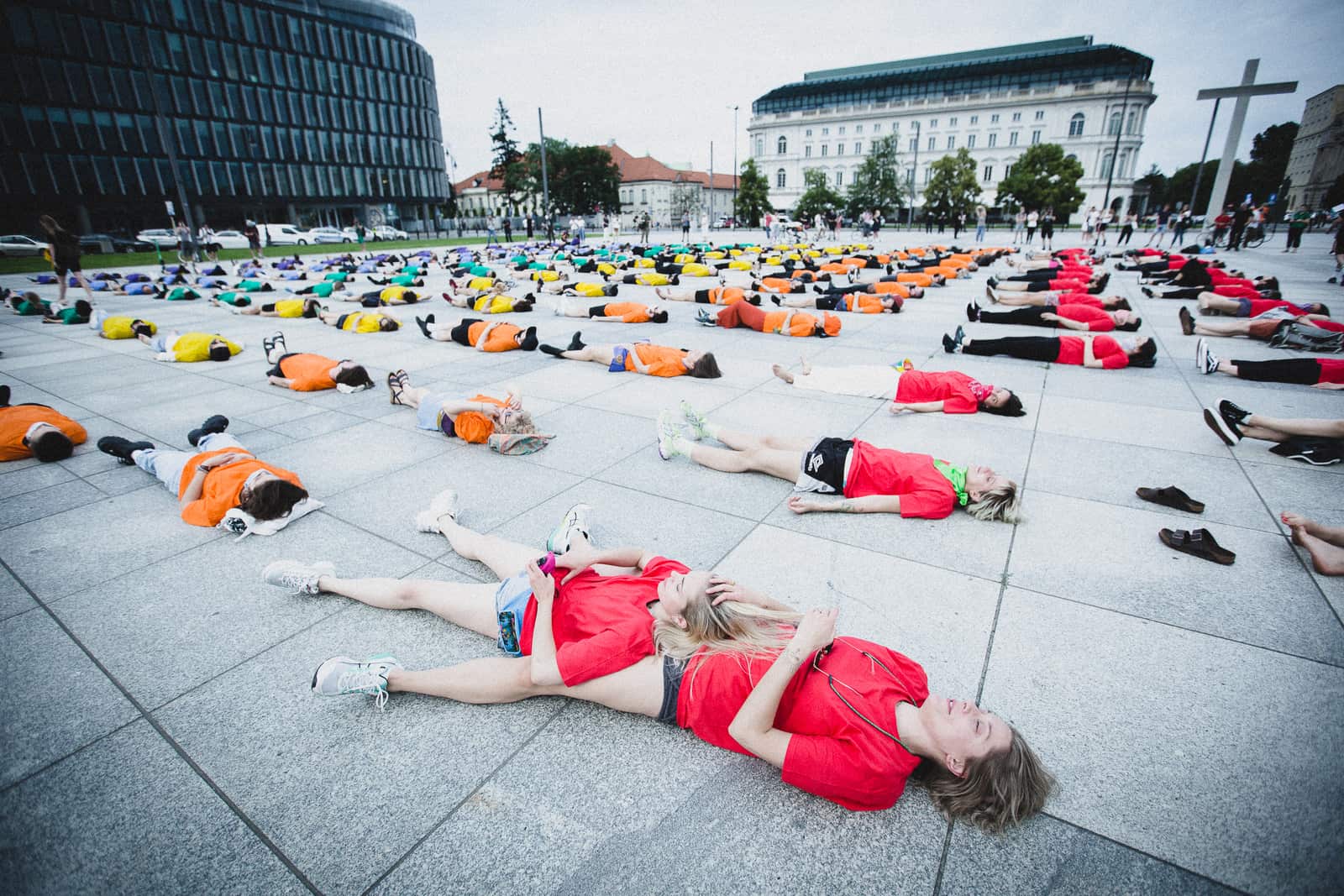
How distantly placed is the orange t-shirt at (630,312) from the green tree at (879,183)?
62192mm

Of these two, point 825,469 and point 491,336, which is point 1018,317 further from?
point 491,336

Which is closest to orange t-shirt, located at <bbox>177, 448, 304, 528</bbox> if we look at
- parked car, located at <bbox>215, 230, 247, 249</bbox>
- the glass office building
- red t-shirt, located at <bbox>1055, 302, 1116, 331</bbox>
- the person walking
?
red t-shirt, located at <bbox>1055, 302, 1116, 331</bbox>

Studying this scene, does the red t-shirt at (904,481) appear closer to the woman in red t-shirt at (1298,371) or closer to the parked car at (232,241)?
the woman in red t-shirt at (1298,371)

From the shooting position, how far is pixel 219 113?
2051 inches

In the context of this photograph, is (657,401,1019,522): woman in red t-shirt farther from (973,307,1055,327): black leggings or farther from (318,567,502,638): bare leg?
(973,307,1055,327): black leggings

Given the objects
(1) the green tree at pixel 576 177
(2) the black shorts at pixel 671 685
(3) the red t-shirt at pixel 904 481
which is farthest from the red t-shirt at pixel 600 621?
(1) the green tree at pixel 576 177

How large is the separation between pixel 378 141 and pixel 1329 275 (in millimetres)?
75538

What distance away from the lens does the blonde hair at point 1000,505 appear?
12.9ft

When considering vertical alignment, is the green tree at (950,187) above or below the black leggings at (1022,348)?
above

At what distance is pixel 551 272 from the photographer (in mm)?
16828

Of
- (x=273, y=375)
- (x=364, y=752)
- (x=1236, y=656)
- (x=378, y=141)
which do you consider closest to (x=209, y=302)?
(x=273, y=375)

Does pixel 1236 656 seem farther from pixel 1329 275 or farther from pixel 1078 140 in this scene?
pixel 1078 140

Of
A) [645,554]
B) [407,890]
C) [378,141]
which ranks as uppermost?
[378,141]

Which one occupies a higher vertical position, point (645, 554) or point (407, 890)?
point (645, 554)
